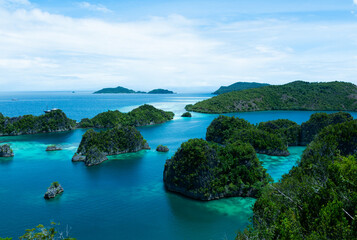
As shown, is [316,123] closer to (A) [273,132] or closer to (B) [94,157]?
(A) [273,132]

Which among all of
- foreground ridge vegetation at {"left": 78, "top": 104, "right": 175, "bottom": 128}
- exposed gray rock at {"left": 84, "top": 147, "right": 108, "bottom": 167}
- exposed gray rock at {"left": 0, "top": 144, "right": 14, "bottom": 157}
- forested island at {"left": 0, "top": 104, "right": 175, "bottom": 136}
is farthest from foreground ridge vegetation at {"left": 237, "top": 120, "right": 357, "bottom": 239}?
foreground ridge vegetation at {"left": 78, "top": 104, "right": 175, "bottom": 128}

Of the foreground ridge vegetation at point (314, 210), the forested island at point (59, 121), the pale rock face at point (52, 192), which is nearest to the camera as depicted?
the foreground ridge vegetation at point (314, 210)

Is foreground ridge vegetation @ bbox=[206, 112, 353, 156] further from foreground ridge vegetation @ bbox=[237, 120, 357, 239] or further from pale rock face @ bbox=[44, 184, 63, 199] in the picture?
pale rock face @ bbox=[44, 184, 63, 199]

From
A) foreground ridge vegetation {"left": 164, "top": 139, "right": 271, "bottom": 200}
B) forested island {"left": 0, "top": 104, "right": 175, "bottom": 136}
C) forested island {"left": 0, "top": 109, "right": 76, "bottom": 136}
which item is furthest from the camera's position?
forested island {"left": 0, "top": 104, "right": 175, "bottom": 136}

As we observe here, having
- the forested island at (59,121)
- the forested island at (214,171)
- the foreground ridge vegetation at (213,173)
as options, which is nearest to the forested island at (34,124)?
the forested island at (59,121)

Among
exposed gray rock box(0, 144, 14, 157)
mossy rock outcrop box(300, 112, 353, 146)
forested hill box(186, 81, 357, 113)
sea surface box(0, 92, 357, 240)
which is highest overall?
forested hill box(186, 81, 357, 113)

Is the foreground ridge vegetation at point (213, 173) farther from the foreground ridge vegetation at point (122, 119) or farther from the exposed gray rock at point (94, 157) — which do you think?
the foreground ridge vegetation at point (122, 119)

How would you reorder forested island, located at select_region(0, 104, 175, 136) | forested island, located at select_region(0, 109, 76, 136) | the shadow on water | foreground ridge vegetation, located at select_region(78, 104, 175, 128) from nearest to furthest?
the shadow on water
forested island, located at select_region(0, 109, 76, 136)
forested island, located at select_region(0, 104, 175, 136)
foreground ridge vegetation, located at select_region(78, 104, 175, 128)
